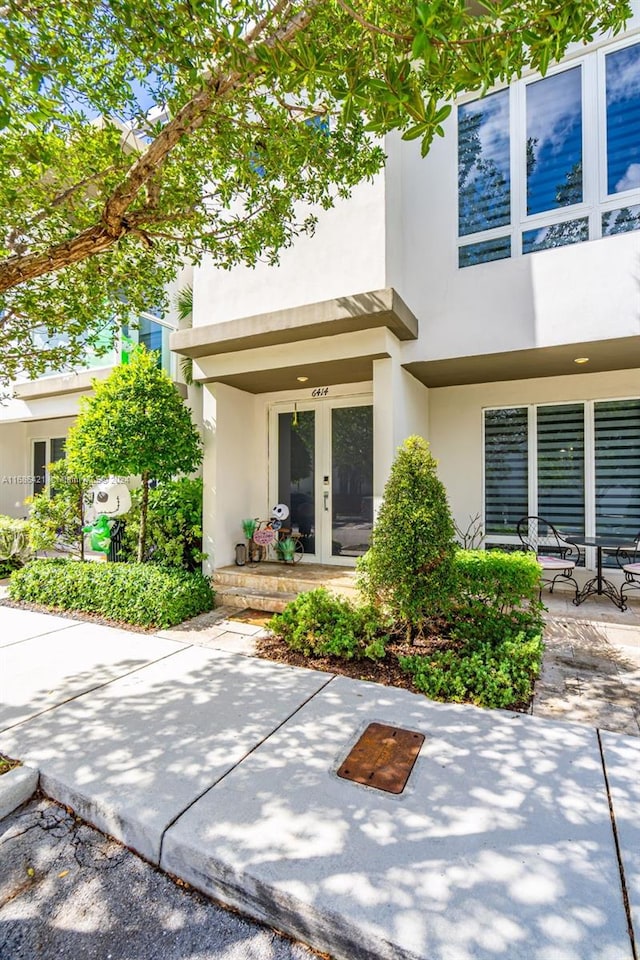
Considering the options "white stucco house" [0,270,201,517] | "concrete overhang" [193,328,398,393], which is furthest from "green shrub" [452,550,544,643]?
"white stucco house" [0,270,201,517]

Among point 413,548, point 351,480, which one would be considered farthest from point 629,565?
point 351,480

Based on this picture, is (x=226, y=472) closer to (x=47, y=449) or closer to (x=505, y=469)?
(x=505, y=469)

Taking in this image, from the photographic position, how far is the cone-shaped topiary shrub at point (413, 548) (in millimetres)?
4512

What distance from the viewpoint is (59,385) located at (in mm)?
10828

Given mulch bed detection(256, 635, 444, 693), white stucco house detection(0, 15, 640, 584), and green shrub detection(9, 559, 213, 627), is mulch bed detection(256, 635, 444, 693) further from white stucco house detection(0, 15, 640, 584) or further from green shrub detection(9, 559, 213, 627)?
white stucco house detection(0, 15, 640, 584)

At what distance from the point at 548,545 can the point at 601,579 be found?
3.16 ft

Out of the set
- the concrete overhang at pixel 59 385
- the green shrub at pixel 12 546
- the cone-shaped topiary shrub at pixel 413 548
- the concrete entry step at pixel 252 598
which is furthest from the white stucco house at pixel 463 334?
the concrete overhang at pixel 59 385

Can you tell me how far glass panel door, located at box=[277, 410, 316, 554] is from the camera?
7891 millimetres

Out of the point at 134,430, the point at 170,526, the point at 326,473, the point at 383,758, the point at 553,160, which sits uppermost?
the point at 553,160

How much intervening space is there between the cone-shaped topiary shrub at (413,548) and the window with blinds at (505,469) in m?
3.30

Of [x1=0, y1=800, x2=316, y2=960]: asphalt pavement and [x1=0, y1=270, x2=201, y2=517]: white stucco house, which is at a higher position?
[x1=0, y1=270, x2=201, y2=517]: white stucco house

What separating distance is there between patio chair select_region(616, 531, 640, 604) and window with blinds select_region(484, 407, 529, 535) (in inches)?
57.1

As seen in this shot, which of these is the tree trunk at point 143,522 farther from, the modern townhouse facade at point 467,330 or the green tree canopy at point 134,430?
the modern townhouse facade at point 467,330

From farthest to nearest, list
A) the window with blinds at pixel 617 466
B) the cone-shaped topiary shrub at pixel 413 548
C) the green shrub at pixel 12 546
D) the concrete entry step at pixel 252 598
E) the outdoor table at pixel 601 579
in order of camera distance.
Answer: the green shrub at pixel 12 546
the window with blinds at pixel 617 466
the concrete entry step at pixel 252 598
the outdoor table at pixel 601 579
the cone-shaped topiary shrub at pixel 413 548
